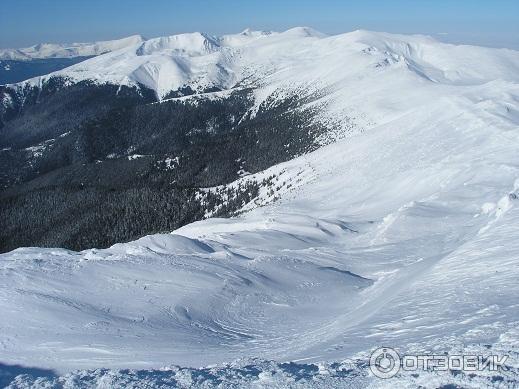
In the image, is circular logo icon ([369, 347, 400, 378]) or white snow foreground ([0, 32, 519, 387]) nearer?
circular logo icon ([369, 347, 400, 378])

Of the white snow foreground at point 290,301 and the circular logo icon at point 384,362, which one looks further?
the white snow foreground at point 290,301

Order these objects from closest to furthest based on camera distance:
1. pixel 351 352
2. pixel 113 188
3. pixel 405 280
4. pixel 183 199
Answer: pixel 351 352
pixel 405 280
pixel 183 199
pixel 113 188

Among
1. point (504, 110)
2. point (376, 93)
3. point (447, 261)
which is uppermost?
point (376, 93)

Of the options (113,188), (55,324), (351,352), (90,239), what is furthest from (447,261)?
(113,188)

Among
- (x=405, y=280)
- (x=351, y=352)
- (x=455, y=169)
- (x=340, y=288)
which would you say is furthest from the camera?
(x=455, y=169)

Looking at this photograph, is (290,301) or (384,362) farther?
(290,301)

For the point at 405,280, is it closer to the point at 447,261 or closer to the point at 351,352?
the point at 447,261

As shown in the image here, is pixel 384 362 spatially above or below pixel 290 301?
above

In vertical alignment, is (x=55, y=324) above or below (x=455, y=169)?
below
